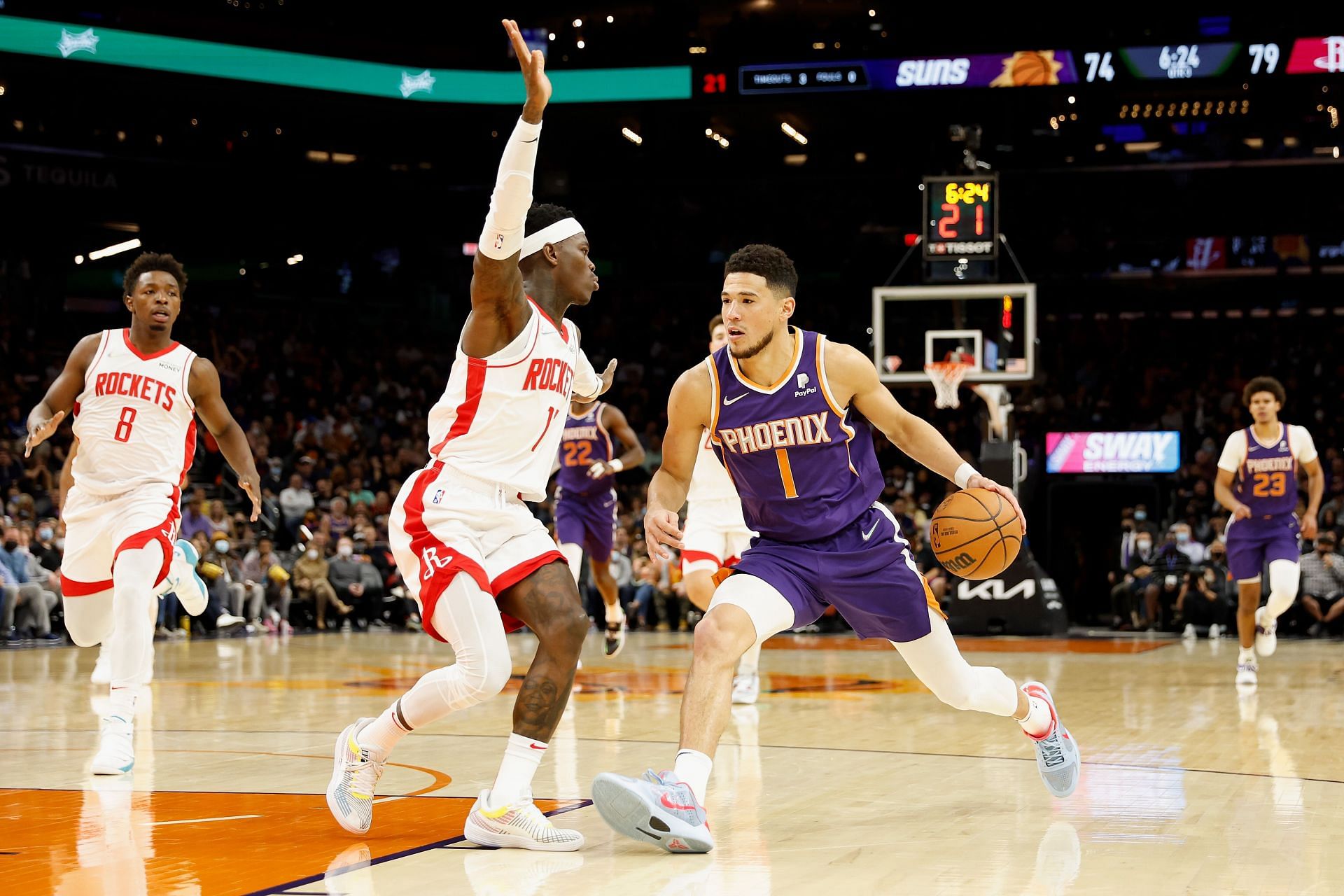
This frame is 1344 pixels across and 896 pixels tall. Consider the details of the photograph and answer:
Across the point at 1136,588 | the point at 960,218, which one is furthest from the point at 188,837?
the point at 1136,588

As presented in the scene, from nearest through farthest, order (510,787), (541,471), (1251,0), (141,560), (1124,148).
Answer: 1. (510,787)
2. (541,471)
3. (141,560)
4. (1251,0)
5. (1124,148)

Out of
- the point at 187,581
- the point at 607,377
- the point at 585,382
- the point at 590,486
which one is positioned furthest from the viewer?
the point at 590,486

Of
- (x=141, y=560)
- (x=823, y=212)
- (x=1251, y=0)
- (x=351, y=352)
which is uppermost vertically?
(x=1251, y=0)

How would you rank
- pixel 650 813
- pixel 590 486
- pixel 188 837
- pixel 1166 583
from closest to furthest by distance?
pixel 650 813 → pixel 188 837 → pixel 590 486 → pixel 1166 583

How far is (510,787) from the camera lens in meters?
4.60

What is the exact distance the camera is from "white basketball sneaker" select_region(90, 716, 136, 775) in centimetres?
607

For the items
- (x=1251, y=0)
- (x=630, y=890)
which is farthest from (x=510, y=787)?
(x=1251, y=0)

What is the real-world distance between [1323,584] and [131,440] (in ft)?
45.6

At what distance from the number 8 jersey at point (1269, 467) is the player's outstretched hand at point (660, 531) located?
23.0 feet

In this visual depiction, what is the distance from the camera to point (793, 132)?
28781mm

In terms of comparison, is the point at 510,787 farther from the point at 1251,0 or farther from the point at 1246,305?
the point at 1246,305

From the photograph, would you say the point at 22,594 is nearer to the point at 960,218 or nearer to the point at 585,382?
the point at 960,218

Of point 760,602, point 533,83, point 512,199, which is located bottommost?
point 760,602

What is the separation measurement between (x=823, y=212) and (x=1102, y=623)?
12.5m
